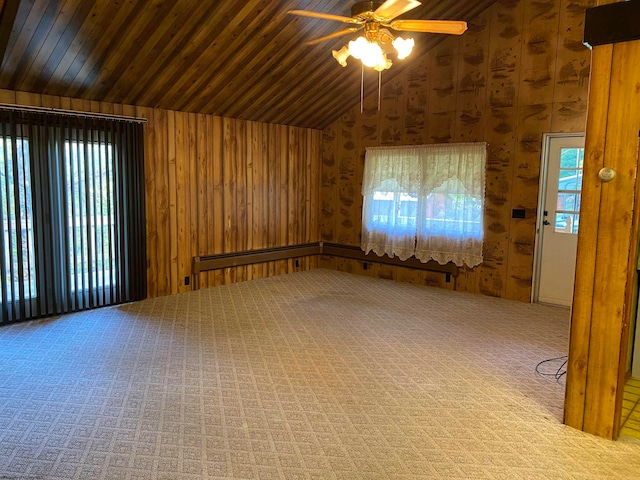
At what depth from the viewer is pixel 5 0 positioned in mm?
3422

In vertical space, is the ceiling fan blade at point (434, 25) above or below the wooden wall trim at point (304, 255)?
above

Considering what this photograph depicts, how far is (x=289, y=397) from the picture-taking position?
3180mm

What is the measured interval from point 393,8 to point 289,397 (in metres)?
2.64

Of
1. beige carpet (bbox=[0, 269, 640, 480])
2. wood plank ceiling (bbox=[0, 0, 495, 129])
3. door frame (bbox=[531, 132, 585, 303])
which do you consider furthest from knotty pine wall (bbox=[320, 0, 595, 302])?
beige carpet (bbox=[0, 269, 640, 480])

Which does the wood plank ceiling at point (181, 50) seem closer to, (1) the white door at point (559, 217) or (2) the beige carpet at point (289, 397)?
(1) the white door at point (559, 217)

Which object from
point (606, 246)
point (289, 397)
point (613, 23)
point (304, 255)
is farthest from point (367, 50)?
point (304, 255)

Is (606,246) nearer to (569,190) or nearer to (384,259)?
(569,190)

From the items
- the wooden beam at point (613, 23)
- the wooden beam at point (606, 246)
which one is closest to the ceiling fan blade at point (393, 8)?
the wooden beam at point (613, 23)

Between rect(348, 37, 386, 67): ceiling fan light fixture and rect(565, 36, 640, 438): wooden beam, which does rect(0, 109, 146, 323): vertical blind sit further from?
rect(565, 36, 640, 438): wooden beam

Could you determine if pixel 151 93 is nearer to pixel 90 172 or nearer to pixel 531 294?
pixel 90 172

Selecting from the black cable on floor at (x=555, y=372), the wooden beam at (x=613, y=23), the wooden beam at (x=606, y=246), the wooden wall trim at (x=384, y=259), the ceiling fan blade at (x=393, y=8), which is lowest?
the black cable on floor at (x=555, y=372)

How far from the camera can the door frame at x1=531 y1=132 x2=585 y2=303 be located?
5527mm

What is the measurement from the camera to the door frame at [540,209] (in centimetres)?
553

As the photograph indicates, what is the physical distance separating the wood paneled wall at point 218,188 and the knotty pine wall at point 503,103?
1.48m
